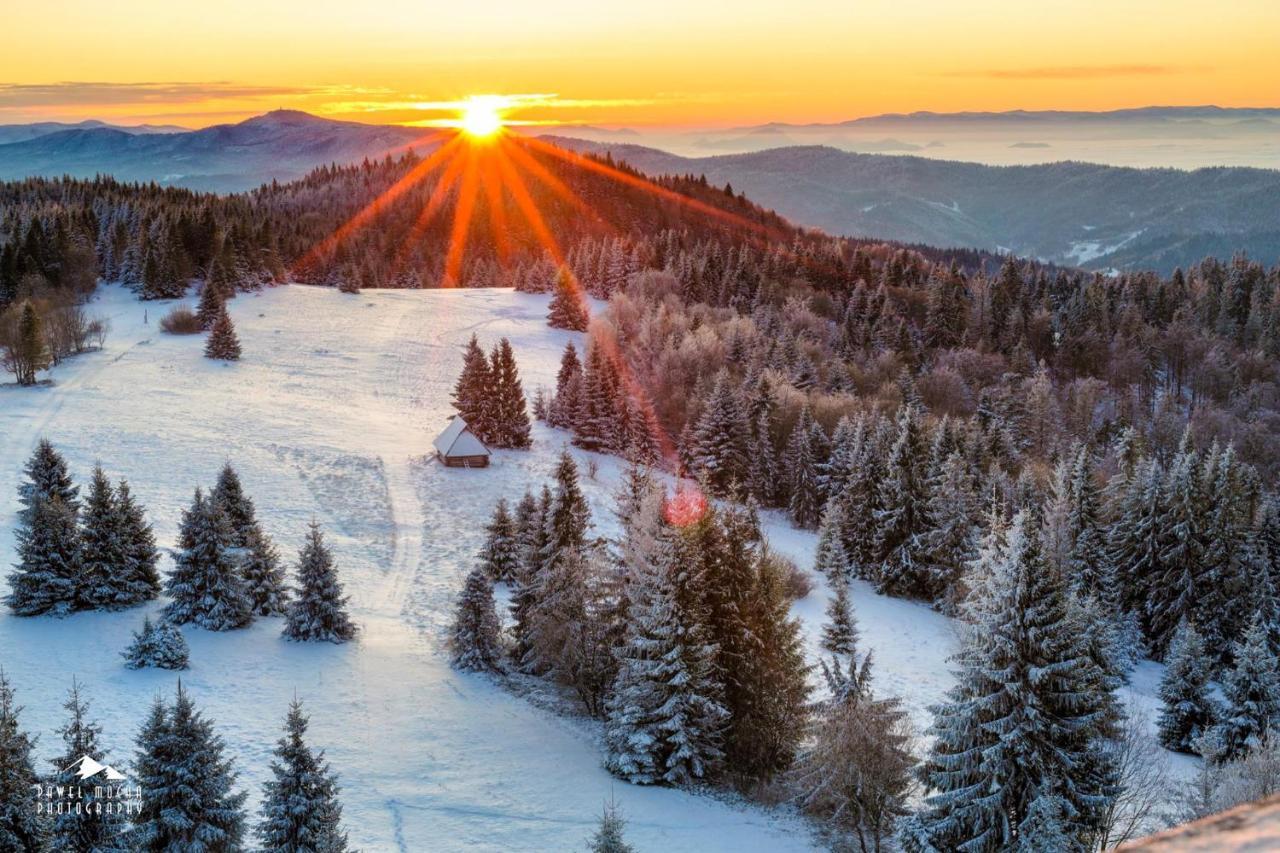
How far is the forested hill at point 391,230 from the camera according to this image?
3770 inches

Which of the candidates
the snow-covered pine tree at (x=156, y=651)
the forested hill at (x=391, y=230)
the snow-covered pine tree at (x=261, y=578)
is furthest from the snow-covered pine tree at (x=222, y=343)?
the snow-covered pine tree at (x=156, y=651)

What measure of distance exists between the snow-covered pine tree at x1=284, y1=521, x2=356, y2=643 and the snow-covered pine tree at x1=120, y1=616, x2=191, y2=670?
14.8 ft

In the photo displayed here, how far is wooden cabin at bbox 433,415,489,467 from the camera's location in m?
57.8

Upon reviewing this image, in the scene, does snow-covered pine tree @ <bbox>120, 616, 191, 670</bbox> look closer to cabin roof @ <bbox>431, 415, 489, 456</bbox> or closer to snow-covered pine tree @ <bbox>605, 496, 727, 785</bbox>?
snow-covered pine tree @ <bbox>605, 496, 727, 785</bbox>

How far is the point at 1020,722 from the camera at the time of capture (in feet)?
64.8

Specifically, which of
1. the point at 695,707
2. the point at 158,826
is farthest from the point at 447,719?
the point at 158,826

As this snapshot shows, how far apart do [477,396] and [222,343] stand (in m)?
25.6

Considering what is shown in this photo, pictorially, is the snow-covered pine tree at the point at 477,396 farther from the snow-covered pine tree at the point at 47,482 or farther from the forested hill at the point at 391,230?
the forested hill at the point at 391,230

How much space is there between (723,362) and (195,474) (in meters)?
43.5

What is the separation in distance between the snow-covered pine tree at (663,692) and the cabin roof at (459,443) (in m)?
32.3

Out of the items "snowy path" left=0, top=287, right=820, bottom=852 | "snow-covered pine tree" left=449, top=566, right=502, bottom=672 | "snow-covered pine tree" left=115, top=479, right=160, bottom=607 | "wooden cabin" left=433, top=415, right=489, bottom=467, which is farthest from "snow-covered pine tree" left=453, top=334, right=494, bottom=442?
"snow-covered pine tree" left=449, top=566, right=502, bottom=672

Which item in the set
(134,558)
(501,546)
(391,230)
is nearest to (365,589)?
(501,546)

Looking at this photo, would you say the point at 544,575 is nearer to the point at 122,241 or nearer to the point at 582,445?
the point at 582,445

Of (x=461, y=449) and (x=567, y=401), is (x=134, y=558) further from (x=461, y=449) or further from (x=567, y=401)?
(x=567, y=401)
